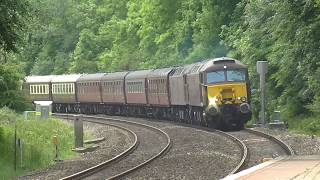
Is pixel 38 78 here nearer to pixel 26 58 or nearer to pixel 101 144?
pixel 26 58

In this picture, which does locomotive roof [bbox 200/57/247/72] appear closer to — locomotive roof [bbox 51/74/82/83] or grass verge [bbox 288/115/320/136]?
grass verge [bbox 288/115/320/136]

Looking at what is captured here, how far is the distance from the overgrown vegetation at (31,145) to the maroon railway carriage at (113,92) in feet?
54.0

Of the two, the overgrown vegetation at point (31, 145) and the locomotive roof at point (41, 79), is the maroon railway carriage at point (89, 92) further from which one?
the overgrown vegetation at point (31, 145)

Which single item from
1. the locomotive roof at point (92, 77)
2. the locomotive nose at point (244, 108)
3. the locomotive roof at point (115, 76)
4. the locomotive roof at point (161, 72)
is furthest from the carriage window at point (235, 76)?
the locomotive roof at point (92, 77)

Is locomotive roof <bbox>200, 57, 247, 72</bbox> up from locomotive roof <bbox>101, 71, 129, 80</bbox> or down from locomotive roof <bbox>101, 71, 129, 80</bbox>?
down

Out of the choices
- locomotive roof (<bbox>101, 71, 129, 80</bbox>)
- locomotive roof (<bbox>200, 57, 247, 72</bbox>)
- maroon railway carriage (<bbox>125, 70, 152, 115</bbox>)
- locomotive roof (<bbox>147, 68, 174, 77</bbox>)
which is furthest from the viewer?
locomotive roof (<bbox>101, 71, 129, 80</bbox>)

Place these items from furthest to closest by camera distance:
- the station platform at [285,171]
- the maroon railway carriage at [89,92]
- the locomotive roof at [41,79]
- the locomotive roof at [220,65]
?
the locomotive roof at [41,79]
the maroon railway carriage at [89,92]
the locomotive roof at [220,65]
the station platform at [285,171]

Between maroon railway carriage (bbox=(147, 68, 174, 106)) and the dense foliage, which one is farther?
maroon railway carriage (bbox=(147, 68, 174, 106))

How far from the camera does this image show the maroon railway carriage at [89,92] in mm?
51469

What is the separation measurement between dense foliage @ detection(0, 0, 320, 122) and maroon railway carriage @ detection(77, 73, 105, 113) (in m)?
5.85

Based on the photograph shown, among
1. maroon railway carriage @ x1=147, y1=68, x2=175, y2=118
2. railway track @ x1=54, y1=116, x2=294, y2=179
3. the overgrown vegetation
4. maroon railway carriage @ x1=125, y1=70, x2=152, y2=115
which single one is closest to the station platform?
railway track @ x1=54, y1=116, x2=294, y2=179

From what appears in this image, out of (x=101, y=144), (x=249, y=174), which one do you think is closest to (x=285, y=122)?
(x=101, y=144)

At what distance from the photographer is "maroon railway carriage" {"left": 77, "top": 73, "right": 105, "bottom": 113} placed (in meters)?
51.5

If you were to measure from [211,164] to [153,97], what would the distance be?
77.2 ft
